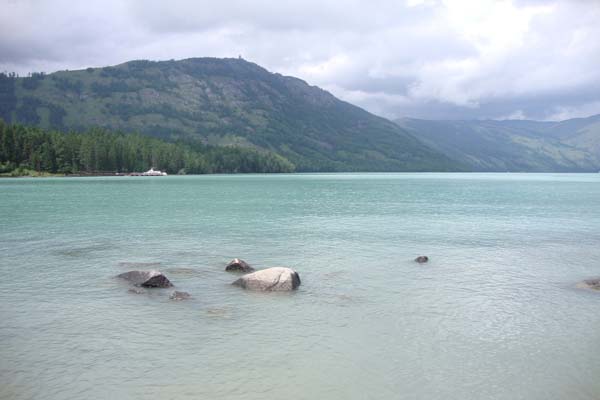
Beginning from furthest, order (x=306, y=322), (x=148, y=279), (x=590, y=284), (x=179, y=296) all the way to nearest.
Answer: (x=590, y=284) → (x=148, y=279) → (x=179, y=296) → (x=306, y=322)

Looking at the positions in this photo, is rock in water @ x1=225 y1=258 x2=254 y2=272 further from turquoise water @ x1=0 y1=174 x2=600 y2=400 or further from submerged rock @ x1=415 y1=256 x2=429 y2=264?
submerged rock @ x1=415 y1=256 x2=429 y2=264

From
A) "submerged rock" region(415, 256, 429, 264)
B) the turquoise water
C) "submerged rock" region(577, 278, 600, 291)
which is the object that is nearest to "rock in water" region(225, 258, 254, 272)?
the turquoise water

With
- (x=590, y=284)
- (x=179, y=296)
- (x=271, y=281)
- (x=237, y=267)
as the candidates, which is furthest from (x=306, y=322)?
(x=590, y=284)

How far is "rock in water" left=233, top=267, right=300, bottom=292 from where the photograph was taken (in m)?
31.1

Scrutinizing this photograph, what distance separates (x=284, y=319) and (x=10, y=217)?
6451 cm

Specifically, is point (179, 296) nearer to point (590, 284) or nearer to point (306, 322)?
point (306, 322)

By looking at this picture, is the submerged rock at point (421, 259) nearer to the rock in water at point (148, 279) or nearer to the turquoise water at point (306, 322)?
the turquoise water at point (306, 322)

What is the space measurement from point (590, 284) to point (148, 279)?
103ft

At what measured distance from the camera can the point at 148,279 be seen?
3148cm

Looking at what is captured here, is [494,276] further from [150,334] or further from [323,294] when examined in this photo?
[150,334]

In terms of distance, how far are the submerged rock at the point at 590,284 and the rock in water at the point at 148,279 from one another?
29.5 meters

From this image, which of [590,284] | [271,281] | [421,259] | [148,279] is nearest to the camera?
[271,281]

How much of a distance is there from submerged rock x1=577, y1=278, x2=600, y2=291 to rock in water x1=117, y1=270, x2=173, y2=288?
96.8ft

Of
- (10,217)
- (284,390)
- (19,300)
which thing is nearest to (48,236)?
(10,217)
